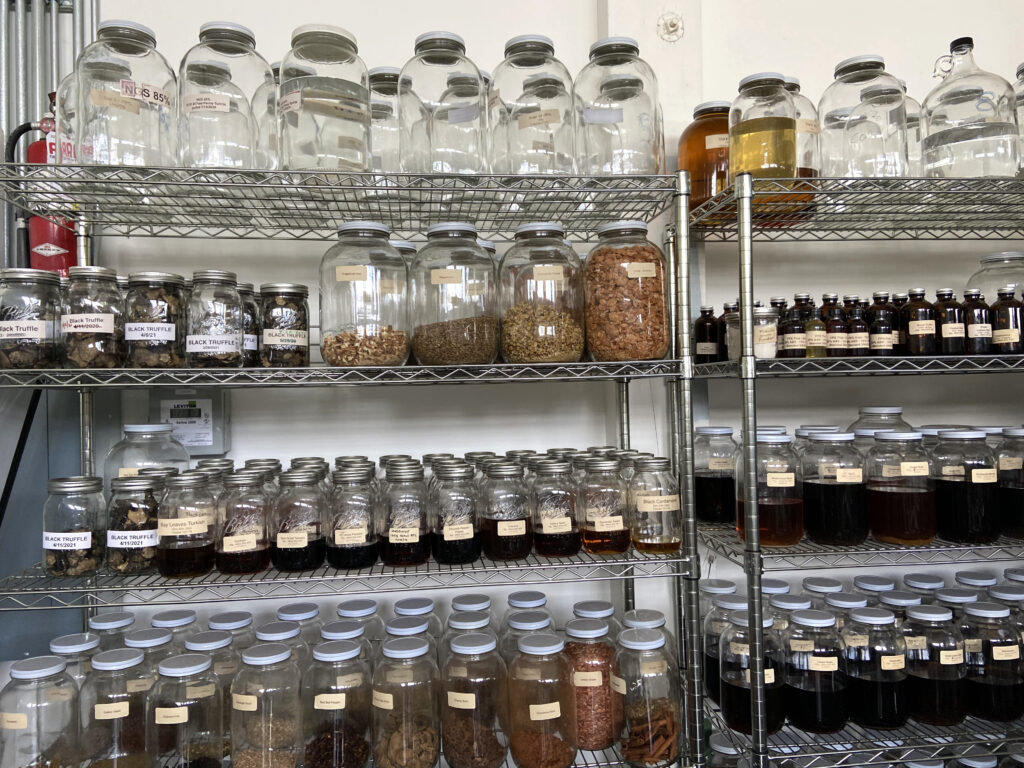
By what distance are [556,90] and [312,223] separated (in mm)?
704

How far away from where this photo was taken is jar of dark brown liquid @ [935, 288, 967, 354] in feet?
4.74

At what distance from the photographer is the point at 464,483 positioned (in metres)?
1.31

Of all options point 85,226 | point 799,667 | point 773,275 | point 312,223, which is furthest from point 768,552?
point 85,226

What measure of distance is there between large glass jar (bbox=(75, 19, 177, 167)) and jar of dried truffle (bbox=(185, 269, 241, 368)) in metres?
0.26

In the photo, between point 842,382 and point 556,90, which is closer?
point 556,90

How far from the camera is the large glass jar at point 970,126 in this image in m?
1.46

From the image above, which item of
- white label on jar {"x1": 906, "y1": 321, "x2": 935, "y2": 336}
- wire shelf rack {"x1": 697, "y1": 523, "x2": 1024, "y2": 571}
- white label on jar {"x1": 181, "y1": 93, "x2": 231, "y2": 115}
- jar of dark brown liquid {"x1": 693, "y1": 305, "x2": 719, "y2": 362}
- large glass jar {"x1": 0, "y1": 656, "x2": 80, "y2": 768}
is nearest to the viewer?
large glass jar {"x1": 0, "y1": 656, "x2": 80, "y2": 768}

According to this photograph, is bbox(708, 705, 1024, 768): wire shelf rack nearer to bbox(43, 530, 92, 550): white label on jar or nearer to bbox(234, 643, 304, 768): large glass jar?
bbox(234, 643, 304, 768): large glass jar

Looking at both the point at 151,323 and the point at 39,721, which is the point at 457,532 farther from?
the point at 39,721

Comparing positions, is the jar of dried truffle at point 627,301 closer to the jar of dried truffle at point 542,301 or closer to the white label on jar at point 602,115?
the jar of dried truffle at point 542,301

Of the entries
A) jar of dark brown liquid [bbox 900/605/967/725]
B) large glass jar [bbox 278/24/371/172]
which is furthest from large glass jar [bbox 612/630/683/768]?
large glass jar [bbox 278/24/371/172]

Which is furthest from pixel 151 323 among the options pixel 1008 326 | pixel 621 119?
pixel 1008 326

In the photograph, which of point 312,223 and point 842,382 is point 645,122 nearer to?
point 312,223

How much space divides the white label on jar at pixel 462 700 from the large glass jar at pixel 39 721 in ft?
2.40
